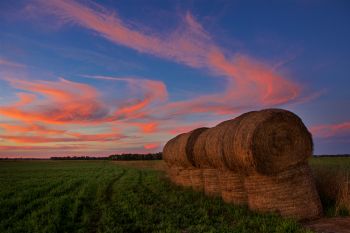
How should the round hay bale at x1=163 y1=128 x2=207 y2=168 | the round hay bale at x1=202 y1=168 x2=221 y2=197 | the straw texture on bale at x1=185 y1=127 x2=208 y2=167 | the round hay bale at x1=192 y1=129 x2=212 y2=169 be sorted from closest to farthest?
the round hay bale at x1=202 y1=168 x2=221 y2=197
the round hay bale at x1=192 y1=129 x2=212 y2=169
the straw texture on bale at x1=185 y1=127 x2=208 y2=167
the round hay bale at x1=163 y1=128 x2=207 y2=168

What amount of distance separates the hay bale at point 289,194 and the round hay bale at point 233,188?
1007 millimetres

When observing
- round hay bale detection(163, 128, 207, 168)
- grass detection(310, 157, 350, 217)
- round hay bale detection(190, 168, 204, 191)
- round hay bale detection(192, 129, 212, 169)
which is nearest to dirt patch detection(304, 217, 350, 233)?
grass detection(310, 157, 350, 217)

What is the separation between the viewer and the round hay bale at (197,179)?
541 inches

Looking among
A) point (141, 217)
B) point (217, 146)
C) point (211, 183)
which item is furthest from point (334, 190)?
point (141, 217)

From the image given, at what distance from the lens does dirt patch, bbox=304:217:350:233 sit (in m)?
6.93

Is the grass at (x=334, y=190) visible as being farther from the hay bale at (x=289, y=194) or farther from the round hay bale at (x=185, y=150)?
the round hay bale at (x=185, y=150)

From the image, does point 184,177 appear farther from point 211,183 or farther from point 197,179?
point 211,183

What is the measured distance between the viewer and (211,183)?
39.9 ft

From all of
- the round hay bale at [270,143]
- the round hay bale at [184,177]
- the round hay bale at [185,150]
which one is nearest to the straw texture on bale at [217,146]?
the round hay bale at [270,143]

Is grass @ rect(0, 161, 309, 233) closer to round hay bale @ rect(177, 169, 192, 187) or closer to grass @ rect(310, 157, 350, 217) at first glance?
grass @ rect(310, 157, 350, 217)

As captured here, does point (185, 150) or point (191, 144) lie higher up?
point (191, 144)

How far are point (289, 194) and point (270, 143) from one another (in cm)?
132

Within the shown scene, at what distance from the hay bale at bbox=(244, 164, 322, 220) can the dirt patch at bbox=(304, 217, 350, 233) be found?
431mm

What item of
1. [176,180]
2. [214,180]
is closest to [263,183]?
[214,180]
